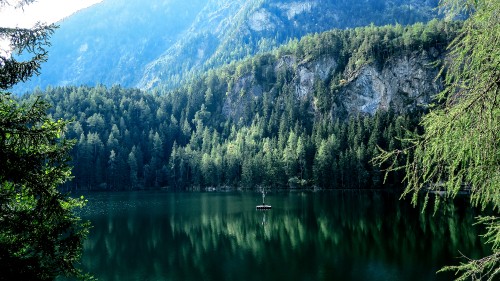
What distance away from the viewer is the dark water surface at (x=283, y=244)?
33.7 meters

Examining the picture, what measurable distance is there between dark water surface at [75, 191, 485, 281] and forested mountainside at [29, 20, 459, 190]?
182ft

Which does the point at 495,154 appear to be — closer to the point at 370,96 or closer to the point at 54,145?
the point at 54,145

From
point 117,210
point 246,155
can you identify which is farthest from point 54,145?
point 246,155

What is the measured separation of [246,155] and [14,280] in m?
132

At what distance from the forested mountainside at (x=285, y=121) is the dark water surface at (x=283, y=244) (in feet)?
182

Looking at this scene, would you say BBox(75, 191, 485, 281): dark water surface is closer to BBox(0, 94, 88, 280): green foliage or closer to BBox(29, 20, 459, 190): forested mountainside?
BBox(0, 94, 88, 280): green foliage

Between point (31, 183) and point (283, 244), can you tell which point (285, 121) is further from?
point (31, 183)

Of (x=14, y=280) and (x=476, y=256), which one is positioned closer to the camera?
(x=14, y=280)

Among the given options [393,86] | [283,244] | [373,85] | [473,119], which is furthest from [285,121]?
[473,119]

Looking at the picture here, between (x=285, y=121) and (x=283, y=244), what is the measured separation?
119m

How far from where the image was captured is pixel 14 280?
29.6 ft

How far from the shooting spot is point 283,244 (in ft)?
144

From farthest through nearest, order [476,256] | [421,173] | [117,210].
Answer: [117,210] → [476,256] → [421,173]

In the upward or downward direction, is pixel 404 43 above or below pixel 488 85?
above
